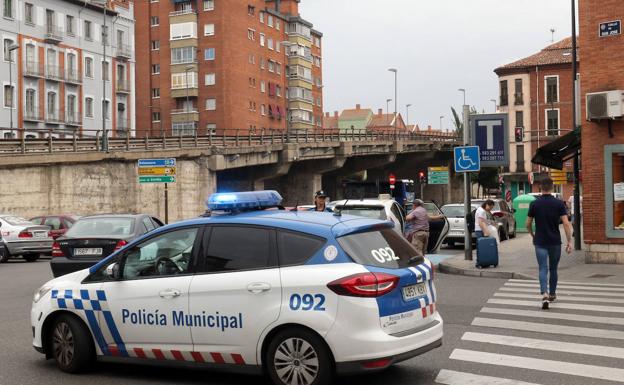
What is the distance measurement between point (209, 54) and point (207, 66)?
1.28 metres

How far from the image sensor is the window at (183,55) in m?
84.1

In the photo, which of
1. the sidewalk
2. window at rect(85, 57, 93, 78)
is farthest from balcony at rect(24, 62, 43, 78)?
the sidewalk

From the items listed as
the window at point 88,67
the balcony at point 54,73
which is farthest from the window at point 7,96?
the window at point 88,67

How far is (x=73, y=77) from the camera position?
213 ft

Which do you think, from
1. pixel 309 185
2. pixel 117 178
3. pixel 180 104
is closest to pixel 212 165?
pixel 117 178

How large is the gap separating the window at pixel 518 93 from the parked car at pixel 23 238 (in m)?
70.4

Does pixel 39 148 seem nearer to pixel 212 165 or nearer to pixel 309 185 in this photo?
pixel 212 165

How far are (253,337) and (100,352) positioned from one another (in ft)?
5.59

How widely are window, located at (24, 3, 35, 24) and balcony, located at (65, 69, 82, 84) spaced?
16.3ft

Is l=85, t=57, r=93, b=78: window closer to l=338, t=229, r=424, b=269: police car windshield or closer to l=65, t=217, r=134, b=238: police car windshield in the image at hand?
l=65, t=217, r=134, b=238: police car windshield

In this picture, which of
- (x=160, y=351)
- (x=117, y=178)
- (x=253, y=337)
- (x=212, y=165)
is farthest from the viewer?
(x=212, y=165)

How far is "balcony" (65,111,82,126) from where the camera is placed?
2534 inches

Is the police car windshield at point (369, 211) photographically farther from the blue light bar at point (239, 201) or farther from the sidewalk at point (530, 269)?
the blue light bar at point (239, 201)

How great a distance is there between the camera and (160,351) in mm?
6906
